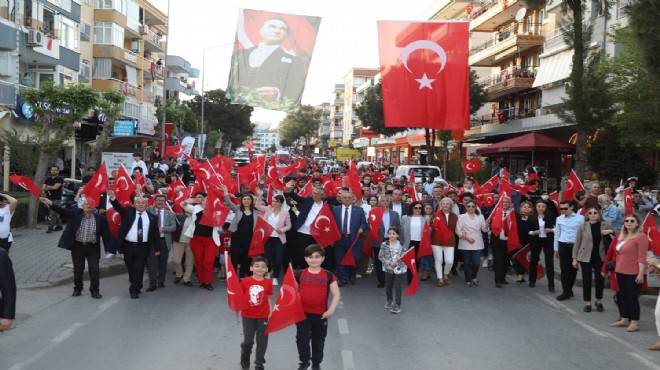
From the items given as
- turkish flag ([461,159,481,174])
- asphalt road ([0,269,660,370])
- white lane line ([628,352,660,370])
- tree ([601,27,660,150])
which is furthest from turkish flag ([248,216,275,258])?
tree ([601,27,660,150])

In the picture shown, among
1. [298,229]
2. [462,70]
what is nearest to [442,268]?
[298,229]

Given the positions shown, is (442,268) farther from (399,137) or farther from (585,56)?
(399,137)

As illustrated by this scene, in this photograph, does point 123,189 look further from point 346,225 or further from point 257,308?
point 257,308

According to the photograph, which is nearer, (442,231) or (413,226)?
(413,226)

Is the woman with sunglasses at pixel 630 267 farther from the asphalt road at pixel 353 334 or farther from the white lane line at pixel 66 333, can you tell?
the white lane line at pixel 66 333

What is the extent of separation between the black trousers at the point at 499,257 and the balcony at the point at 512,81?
2697 cm

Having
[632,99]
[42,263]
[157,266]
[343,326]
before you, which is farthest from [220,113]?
[343,326]

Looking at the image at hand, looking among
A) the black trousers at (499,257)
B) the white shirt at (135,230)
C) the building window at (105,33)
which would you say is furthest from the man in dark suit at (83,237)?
the building window at (105,33)

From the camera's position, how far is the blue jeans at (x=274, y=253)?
36.0 ft

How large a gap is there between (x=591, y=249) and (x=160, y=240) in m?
6.66

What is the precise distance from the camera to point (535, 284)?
12.1 meters

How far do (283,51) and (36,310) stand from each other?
5.84 m

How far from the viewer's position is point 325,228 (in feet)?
35.7

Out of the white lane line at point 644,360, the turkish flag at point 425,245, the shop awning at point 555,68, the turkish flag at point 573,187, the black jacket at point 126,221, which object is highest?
the shop awning at point 555,68
